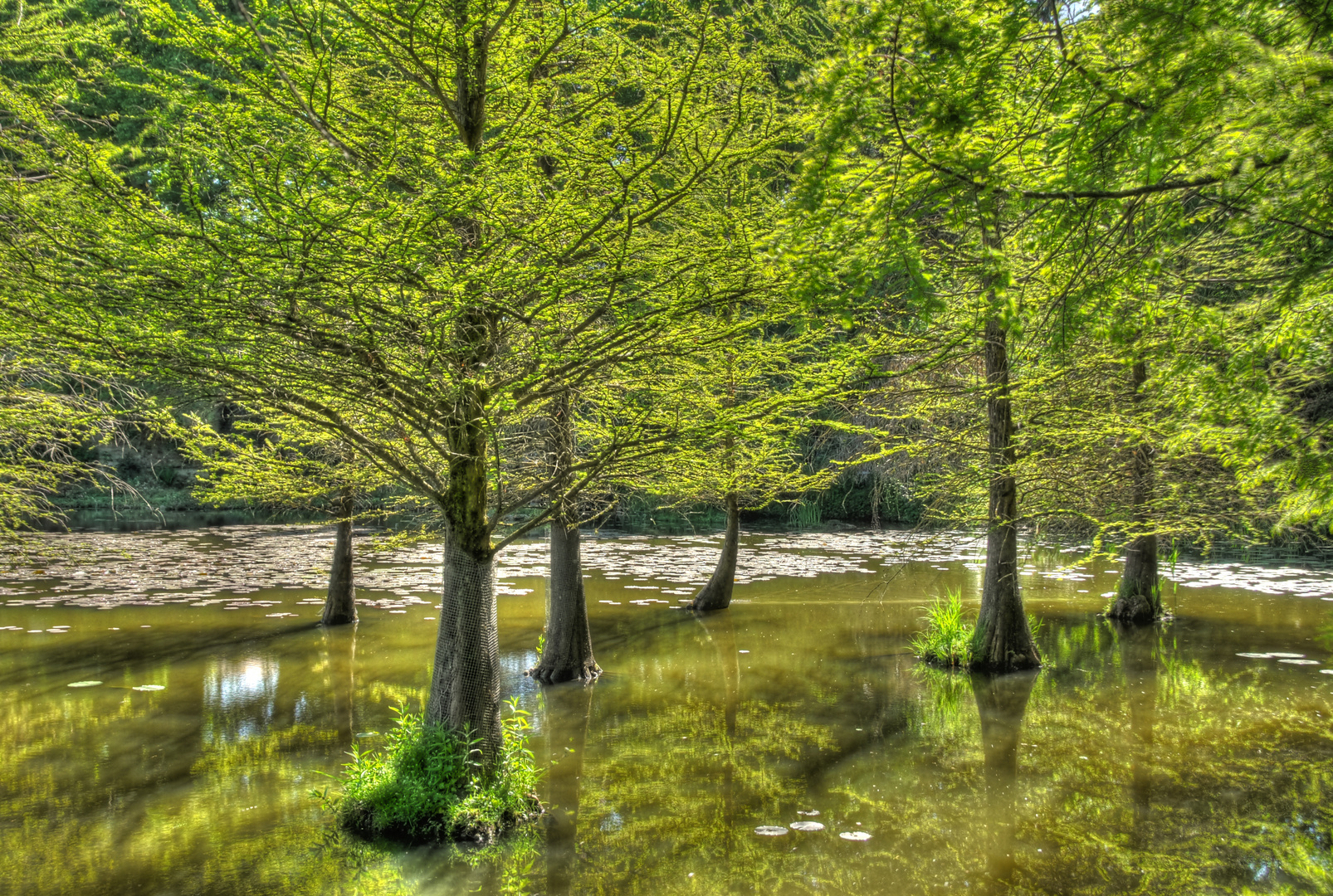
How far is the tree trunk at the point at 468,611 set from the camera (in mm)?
6297

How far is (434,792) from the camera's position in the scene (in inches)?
235

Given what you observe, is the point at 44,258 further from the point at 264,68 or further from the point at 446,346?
the point at 446,346

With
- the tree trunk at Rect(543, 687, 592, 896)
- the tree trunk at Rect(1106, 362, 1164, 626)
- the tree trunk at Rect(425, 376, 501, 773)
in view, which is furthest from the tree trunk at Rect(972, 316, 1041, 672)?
the tree trunk at Rect(425, 376, 501, 773)

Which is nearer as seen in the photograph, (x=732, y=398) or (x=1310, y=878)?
(x=1310, y=878)

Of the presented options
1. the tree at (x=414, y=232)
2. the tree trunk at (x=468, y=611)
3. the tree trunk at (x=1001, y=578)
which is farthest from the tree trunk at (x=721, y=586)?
the tree trunk at (x=468, y=611)

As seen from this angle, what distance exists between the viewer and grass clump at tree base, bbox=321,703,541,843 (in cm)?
591

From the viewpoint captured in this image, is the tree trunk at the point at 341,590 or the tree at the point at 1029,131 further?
the tree trunk at the point at 341,590

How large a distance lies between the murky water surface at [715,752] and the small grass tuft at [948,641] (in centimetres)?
41

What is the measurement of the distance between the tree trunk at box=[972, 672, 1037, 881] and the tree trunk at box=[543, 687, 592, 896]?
9.51ft

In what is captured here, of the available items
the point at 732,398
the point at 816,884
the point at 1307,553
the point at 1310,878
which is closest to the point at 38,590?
the point at 732,398

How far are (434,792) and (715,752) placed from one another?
116 inches

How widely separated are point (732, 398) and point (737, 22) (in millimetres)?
4047

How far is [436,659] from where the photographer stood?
6.50 metres

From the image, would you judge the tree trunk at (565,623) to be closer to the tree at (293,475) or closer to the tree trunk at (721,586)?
the tree at (293,475)
